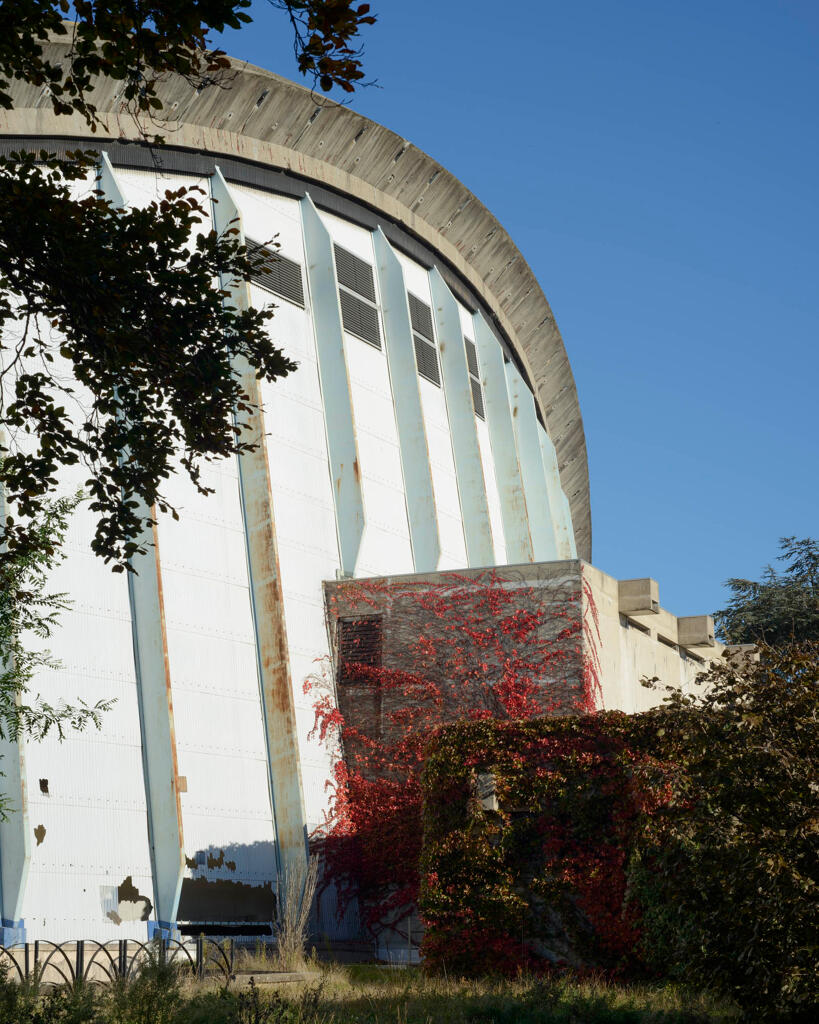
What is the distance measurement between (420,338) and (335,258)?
3.11 meters

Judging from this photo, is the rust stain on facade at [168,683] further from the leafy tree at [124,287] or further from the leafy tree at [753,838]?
the leafy tree at [753,838]

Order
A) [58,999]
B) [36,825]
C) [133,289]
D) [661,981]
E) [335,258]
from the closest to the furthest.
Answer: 1. [133,289]
2. [58,999]
3. [661,981]
4. [36,825]
5. [335,258]

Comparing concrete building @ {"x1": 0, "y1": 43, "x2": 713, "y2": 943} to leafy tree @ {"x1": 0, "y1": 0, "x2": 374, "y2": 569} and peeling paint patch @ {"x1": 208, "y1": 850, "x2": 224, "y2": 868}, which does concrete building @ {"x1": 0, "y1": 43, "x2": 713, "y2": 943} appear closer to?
peeling paint patch @ {"x1": 208, "y1": 850, "x2": 224, "y2": 868}

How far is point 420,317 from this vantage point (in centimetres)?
2769

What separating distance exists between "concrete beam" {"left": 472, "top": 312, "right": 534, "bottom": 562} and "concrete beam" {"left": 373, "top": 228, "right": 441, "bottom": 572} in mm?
4529

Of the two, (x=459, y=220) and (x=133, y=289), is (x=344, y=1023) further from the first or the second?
(x=459, y=220)

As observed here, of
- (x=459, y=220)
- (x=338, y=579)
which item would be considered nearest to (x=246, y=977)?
(x=338, y=579)

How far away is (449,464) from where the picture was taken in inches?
1062

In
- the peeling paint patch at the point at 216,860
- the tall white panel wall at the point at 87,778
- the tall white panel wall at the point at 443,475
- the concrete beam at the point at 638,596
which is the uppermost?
the tall white panel wall at the point at 443,475

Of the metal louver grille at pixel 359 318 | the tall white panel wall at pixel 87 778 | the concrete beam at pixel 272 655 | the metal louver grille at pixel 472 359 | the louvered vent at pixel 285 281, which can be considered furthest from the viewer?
the metal louver grille at pixel 472 359

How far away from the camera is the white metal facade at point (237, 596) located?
15.9 m

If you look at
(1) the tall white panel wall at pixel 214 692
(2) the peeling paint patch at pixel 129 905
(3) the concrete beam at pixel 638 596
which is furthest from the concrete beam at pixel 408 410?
(2) the peeling paint patch at pixel 129 905

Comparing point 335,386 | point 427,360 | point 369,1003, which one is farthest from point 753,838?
point 427,360

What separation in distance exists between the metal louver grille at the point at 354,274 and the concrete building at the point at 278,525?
0.08 meters
